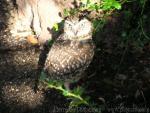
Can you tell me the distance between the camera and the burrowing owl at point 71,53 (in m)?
4.57

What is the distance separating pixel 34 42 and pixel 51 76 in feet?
4.96

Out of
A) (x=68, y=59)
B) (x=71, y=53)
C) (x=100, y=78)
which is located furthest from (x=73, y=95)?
(x=100, y=78)

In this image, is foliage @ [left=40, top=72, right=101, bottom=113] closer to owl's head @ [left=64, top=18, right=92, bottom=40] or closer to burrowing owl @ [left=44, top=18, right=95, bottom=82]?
burrowing owl @ [left=44, top=18, right=95, bottom=82]

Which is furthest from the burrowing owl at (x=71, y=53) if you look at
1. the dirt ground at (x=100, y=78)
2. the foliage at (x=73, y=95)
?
the dirt ground at (x=100, y=78)

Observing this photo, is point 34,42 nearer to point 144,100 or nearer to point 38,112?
point 38,112

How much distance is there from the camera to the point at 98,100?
4.81 meters

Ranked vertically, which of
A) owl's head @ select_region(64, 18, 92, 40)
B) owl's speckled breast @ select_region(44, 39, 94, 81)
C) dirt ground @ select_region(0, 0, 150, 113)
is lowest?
dirt ground @ select_region(0, 0, 150, 113)

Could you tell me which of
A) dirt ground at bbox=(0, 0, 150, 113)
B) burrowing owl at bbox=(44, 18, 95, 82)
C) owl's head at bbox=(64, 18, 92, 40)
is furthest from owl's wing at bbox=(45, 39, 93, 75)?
dirt ground at bbox=(0, 0, 150, 113)

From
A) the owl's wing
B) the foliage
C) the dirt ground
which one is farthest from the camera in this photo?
the dirt ground

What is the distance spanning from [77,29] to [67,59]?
1.45 ft

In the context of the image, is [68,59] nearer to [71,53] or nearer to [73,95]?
[71,53]

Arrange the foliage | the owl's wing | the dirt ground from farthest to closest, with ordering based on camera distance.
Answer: the dirt ground
the owl's wing
the foliage

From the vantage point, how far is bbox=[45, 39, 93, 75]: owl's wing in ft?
15.0

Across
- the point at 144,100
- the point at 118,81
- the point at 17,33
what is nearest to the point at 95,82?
the point at 118,81
